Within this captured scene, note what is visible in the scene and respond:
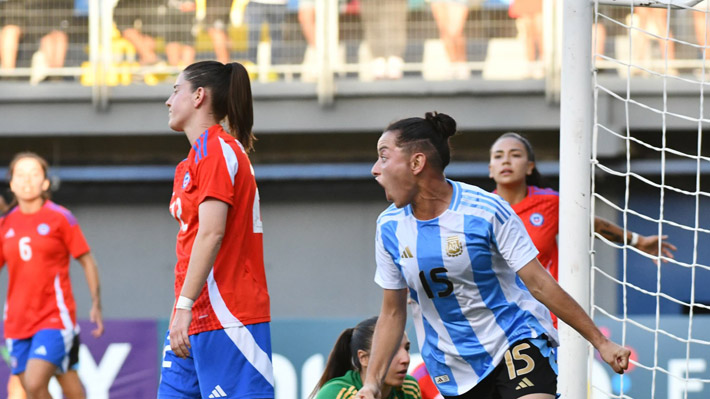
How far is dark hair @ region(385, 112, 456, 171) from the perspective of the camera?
12.0 ft

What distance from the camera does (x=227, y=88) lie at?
12.9 feet

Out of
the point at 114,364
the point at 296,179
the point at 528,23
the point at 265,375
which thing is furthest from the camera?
the point at 296,179

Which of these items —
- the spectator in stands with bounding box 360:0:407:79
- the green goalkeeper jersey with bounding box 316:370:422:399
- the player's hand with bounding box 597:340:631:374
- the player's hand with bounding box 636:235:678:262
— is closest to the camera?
the player's hand with bounding box 597:340:631:374

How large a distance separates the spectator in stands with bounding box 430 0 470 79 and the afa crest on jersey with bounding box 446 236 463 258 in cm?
855

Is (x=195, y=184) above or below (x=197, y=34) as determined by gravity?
below

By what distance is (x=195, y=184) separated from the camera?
3750 mm

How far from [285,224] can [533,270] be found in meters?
9.63

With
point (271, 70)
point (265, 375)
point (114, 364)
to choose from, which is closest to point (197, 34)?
point (271, 70)

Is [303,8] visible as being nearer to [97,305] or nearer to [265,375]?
[97,305]

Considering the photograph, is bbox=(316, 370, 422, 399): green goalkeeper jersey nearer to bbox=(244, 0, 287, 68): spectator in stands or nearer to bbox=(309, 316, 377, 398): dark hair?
bbox=(309, 316, 377, 398): dark hair

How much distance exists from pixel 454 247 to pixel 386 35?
887 cm

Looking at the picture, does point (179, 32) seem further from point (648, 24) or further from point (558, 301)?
point (558, 301)

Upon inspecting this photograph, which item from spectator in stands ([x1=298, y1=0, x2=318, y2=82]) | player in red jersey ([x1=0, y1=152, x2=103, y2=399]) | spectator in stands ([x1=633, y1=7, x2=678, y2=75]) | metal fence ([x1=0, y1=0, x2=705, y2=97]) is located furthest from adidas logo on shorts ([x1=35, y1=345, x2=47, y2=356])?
spectator in stands ([x1=633, y1=7, x2=678, y2=75])

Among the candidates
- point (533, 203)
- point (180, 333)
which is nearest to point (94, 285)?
point (533, 203)
